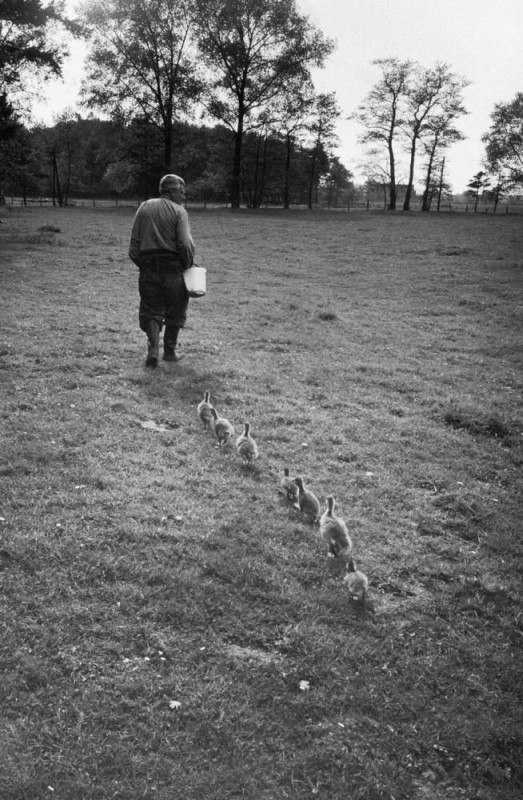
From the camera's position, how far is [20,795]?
3.31 metres

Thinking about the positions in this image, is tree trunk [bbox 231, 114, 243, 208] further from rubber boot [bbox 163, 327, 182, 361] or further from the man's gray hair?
rubber boot [bbox 163, 327, 182, 361]

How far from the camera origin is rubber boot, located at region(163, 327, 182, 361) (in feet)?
37.5

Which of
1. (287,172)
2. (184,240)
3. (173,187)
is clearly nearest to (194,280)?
(184,240)

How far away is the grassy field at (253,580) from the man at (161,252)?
1.29m

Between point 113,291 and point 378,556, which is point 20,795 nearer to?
point 378,556

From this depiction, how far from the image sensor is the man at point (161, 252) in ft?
34.3

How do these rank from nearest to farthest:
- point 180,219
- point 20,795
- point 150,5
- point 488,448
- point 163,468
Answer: point 20,795 < point 163,468 < point 488,448 < point 180,219 < point 150,5

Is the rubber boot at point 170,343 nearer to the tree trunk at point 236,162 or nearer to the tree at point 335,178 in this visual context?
the tree trunk at point 236,162

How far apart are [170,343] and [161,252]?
191cm

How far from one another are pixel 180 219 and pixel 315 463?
5.65 metres

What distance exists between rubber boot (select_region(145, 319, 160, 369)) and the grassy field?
0.29 metres

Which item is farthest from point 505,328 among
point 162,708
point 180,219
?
point 162,708

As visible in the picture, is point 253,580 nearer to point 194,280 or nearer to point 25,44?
point 194,280

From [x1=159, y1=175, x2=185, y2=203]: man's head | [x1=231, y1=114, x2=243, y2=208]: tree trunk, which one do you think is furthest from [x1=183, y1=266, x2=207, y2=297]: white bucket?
[x1=231, y1=114, x2=243, y2=208]: tree trunk
